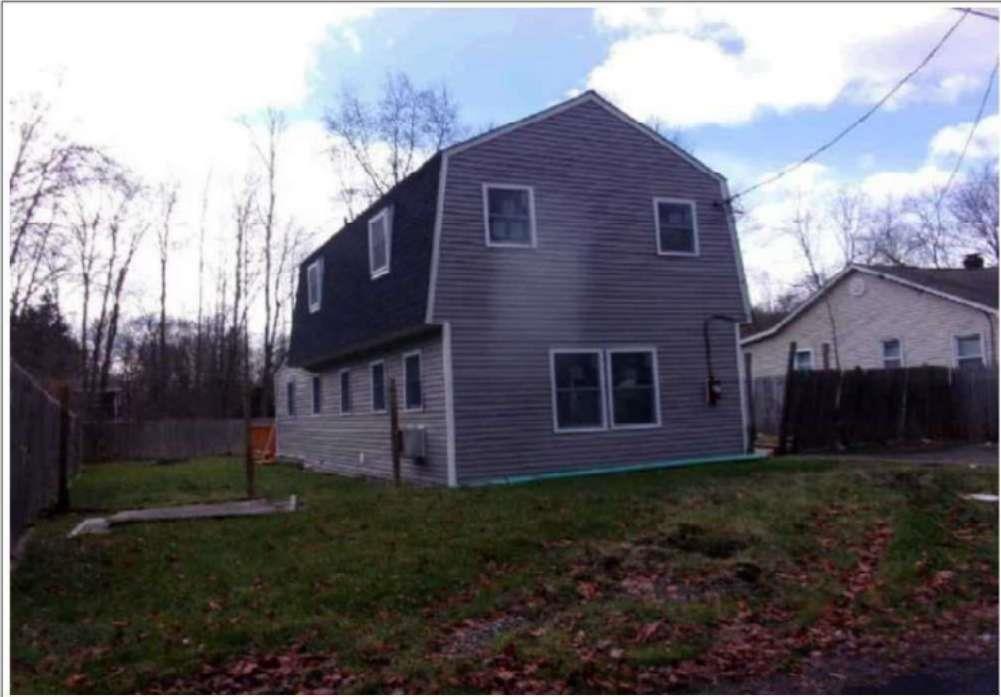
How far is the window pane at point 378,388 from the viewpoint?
16.8 metres

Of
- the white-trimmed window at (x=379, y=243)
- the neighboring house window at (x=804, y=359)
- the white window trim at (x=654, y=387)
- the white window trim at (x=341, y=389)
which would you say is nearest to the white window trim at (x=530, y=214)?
the white window trim at (x=654, y=387)

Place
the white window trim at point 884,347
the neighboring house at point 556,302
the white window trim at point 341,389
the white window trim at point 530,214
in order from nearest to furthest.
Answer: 1. the neighboring house at point 556,302
2. the white window trim at point 530,214
3. the white window trim at point 341,389
4. the white window trim at point 884,347

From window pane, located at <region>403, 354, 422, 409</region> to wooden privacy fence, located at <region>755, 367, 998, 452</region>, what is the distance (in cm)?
654

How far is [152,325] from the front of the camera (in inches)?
1478

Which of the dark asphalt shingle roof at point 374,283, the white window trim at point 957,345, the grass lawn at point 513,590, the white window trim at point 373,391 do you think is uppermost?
the dark asphalt shingle roof at point 374,283

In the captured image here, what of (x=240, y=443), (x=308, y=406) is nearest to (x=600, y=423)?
(x=308, y=406)

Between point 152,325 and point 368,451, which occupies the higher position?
point 152,325

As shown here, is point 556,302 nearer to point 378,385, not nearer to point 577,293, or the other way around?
point 577,293

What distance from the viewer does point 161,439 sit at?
96.9 ft

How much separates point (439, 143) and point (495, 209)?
14445 mm

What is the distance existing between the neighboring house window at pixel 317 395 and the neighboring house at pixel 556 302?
469cm

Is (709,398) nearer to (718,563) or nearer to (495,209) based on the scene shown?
(495,209)

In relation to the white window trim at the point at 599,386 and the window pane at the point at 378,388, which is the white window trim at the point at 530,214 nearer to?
the white window trim at the point at 599,386

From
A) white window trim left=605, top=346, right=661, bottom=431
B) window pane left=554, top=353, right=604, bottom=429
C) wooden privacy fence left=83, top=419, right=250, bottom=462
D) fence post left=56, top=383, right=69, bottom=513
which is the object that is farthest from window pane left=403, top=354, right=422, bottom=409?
wooden privacy fence left=83, top=419, right=250, bottom=462
